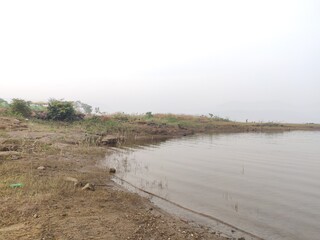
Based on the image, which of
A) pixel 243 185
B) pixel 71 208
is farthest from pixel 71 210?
pixel 243 185

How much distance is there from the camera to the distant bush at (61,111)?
110ft

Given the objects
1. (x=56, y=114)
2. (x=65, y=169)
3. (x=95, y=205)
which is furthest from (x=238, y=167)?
(x=56, y=114)

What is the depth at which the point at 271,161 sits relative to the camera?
1789cm

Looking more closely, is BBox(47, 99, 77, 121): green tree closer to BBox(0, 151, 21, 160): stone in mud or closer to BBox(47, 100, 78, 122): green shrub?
BBox(47, 100, 78, 122): green shrub

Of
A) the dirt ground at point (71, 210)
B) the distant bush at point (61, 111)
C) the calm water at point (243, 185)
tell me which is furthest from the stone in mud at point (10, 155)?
the distant bush at point (61, 111)

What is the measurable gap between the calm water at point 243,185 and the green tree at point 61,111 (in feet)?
55.4

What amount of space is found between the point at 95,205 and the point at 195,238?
2848 millimetres

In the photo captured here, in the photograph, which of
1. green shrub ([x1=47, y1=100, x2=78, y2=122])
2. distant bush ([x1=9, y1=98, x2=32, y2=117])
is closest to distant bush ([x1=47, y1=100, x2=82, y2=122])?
green shrub ([x1=47, y1=100, x2=78, y2=122])

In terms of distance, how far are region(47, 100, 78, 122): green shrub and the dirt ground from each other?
21167mm

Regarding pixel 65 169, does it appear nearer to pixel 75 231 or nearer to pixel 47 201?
pixel 47 201

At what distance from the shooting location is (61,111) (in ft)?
109

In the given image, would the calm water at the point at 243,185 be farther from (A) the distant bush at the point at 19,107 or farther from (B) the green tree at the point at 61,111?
(A) the distant bush at the point at 19,107

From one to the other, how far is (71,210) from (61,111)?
27505 mm

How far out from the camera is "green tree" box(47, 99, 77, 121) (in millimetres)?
33416
